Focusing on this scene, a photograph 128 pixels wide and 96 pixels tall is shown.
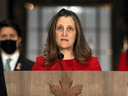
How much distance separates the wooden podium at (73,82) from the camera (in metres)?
0.75

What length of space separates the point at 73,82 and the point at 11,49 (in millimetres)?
947

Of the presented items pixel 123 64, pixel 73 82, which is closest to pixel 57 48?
pixel 73 82

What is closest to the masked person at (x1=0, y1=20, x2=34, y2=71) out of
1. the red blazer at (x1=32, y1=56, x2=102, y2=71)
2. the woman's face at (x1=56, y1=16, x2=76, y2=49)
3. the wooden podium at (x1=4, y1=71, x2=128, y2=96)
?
the red blazer at (x1=32, y1=56, x2=102, y2=71)

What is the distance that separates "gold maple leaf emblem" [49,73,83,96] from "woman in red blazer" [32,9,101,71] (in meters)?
0.33

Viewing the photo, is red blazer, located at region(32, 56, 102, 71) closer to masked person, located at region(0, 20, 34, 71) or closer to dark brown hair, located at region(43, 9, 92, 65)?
dark brown hair, located at region(43, 9, 92, 65)

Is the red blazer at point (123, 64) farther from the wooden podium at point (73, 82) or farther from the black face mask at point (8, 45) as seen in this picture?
the wooden podium at point (73, 82)

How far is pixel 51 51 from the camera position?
110 centimetres

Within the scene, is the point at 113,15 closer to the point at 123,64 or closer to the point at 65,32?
the point at 123,64

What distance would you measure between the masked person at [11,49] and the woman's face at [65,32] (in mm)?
530

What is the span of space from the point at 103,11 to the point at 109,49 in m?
0.90

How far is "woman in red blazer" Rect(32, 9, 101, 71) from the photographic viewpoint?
1.04 metres

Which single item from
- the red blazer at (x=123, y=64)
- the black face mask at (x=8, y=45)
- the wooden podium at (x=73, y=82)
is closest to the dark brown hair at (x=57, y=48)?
the wooden podium at (x=73, y=82)

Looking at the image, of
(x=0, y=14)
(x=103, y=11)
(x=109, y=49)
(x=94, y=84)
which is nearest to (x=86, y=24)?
(x=103, y=11)

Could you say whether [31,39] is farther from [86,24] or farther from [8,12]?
[86,24]
